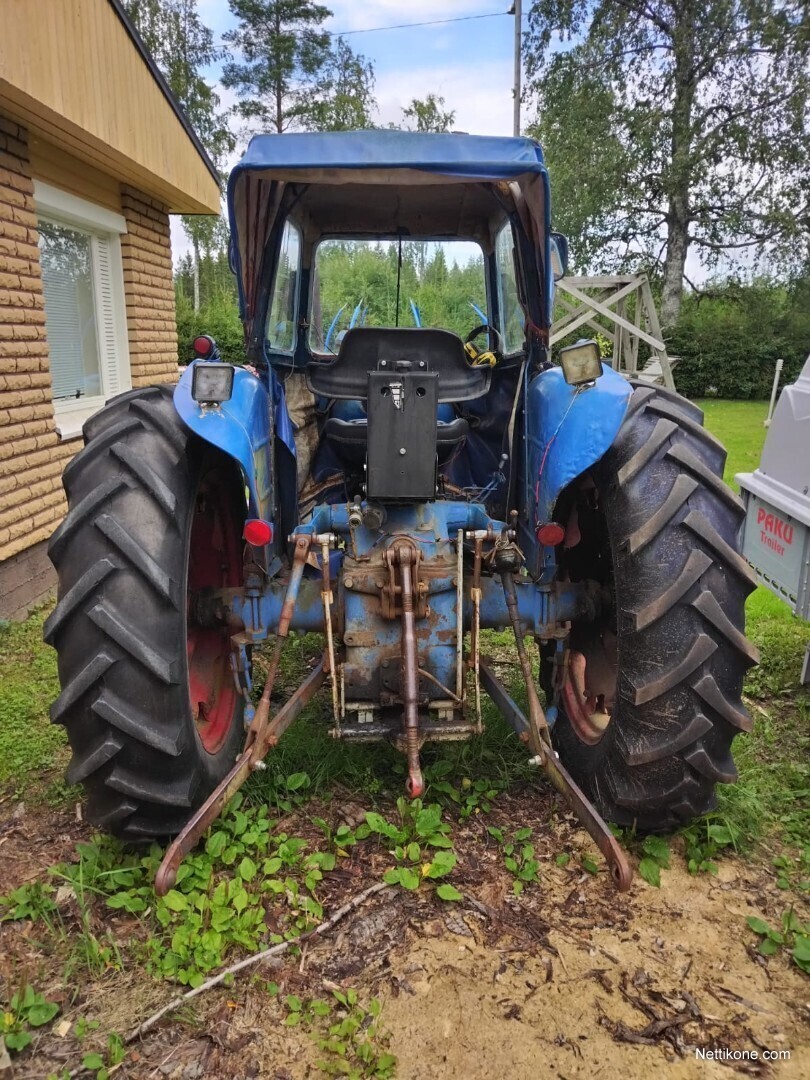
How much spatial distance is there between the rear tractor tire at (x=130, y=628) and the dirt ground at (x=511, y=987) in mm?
405

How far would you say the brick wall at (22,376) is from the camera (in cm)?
484

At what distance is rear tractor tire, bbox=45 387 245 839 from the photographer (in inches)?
84.5

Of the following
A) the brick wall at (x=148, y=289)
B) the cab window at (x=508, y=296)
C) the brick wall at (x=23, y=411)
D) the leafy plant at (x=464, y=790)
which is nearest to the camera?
the leafy plant at (x=464, y=790)

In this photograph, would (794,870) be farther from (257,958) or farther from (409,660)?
(257,958)

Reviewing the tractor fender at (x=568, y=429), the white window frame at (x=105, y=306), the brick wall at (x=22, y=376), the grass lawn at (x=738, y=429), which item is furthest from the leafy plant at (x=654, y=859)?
the white window frame at (x=105, y=306)

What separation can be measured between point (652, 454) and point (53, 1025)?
2122 millimetres

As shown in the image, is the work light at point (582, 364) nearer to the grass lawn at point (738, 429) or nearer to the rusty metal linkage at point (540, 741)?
the rusty metal linkage at point (540, 741)

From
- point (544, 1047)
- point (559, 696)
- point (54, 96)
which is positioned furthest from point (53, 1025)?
point (54, 96)

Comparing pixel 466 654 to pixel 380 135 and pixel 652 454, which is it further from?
pixel 380 135

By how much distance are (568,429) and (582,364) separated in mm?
199

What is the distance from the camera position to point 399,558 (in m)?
2.50

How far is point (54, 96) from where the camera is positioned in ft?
15.5

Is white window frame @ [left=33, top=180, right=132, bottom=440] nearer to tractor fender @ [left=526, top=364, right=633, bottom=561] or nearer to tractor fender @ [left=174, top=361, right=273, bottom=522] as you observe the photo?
tractor fender @ [left=174, top=361, right=273, bottom=522]
